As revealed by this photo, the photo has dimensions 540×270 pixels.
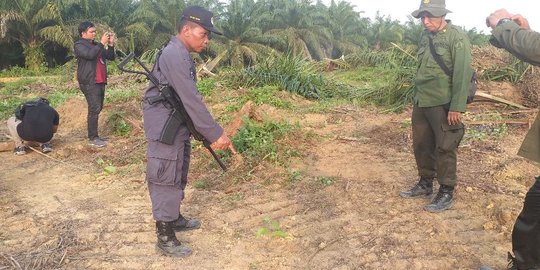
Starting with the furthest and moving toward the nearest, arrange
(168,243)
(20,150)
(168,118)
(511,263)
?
(20,150) < (168,243) < (168,118) < (511,263)

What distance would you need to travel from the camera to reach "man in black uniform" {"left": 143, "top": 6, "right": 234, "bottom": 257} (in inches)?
118

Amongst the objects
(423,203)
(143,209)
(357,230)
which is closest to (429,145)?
(423,203)

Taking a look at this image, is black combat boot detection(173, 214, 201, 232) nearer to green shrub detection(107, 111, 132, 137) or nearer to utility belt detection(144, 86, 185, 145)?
utility belt detection(144, 86, 185, 145)

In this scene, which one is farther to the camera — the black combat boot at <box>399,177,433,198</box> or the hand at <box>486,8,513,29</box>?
the black combat boot at <box>399,177,433,198</box>

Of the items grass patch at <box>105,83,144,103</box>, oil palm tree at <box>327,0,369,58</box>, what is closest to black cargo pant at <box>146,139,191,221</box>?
grass patch at <box>105,83,144,103</box>

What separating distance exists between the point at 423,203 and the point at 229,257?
1836 millimetres

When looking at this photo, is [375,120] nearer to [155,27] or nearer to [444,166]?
[444,166]

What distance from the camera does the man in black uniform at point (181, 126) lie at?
9.81ft

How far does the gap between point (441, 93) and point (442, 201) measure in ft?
3.00

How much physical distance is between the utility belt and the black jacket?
3177mm

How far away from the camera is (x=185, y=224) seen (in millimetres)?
3666

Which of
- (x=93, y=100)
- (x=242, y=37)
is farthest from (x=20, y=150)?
(x=242, y=37)

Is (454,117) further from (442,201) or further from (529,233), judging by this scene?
(529,233)

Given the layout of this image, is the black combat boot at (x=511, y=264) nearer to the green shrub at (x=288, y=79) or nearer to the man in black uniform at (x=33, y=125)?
the man in black uniform at (x=33, y=125)
